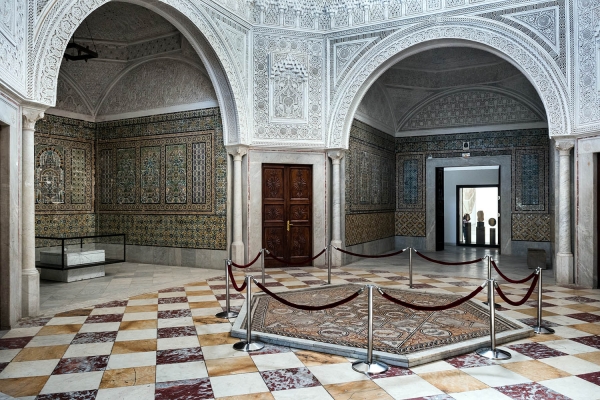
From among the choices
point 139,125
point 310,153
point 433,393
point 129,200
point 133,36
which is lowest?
point 433,393

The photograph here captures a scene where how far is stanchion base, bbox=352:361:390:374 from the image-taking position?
11.2 feet

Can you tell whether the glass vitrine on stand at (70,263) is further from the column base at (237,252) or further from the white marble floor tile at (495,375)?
the white marble floor tile at (495,375)

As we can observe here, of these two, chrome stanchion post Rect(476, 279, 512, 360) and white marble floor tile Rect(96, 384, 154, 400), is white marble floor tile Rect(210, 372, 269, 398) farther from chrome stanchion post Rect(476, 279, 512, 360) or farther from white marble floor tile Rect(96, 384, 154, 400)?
chrome stanchion post Rect(476, 279, 512, 360)

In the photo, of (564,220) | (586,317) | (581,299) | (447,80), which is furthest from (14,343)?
(447,80)

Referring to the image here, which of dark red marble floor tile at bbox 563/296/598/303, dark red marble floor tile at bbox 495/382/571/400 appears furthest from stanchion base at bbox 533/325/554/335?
dark red marble floor tile at bbox 563/296/598/303

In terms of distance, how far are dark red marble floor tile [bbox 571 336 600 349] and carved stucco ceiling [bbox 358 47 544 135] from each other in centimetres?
666

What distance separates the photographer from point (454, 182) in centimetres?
1451

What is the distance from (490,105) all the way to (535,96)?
3.34ft

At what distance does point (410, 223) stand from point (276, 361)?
8810 mm

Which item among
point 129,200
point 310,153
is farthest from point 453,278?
point 129,200

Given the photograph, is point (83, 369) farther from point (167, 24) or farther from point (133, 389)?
point (167, 24)

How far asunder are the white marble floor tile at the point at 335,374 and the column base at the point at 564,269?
5.03 meters

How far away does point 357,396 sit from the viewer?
2.99 meters

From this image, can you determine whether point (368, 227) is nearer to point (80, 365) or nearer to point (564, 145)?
point (564, 145)
